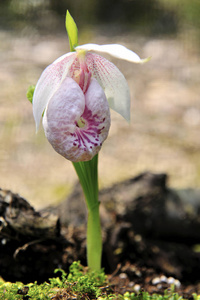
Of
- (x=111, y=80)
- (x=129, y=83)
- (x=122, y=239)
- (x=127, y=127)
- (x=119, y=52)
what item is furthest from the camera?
(x=129, y=83)

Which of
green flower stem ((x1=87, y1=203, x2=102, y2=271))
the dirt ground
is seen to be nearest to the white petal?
green flower stem ((x1=87, y1=203, x2=102, y2=271))

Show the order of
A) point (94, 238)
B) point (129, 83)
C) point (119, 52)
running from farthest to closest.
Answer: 1. point (129, 83)
2. point (94, 238)
3. point (119, 52)

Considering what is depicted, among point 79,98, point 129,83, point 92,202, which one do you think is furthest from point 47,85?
point 129,83

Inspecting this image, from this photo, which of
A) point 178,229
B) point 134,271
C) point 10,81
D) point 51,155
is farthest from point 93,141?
point 10,81

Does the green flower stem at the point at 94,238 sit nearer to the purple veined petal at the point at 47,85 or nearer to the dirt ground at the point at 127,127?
the purple veined petal at the point at 47,85

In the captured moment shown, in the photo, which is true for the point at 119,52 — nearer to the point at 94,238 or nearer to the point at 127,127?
the point at 94,238
